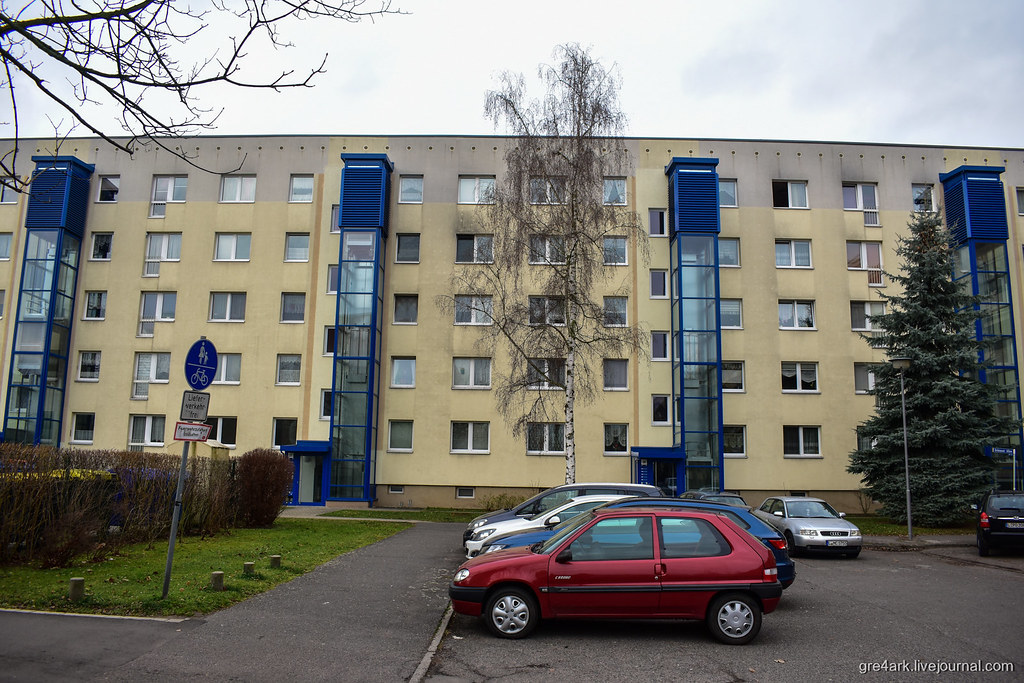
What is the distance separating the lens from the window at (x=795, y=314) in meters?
31.7

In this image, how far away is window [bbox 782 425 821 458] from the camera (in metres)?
30.7

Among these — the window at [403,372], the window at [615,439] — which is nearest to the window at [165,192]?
the window at [403,372]

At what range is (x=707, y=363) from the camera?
3005 cm

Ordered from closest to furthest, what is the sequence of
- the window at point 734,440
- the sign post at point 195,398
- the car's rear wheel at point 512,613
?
the car's rear wheel at point 512,613
the sign post at point 195,398
the window at point 734,440

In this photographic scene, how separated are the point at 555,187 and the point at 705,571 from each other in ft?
59.5

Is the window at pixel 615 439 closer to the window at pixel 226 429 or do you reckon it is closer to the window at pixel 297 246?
the window at pixel 297 246

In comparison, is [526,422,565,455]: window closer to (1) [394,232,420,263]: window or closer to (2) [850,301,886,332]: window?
(1) [394,232,420,263]: window

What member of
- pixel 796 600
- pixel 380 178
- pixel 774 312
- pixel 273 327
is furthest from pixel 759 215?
pixel 796 600

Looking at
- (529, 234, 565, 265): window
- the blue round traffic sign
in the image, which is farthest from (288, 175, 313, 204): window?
the blue round traffic sign

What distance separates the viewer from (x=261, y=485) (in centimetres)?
1878

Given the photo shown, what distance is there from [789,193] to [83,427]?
32.0 metres

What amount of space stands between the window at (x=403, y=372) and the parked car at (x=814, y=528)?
16.9 metres

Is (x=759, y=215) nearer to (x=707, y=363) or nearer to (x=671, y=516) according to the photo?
(x=707, y=363)

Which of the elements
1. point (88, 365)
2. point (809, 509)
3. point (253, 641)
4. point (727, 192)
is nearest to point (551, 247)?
point (809, 509)
